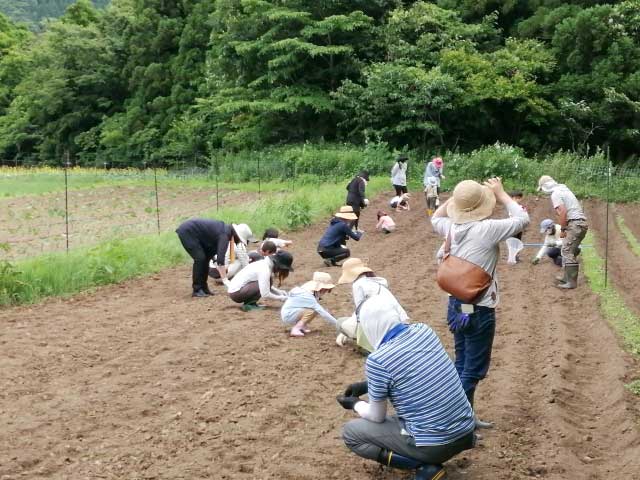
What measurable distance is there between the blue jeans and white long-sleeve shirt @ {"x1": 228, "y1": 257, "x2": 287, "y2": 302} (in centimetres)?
401

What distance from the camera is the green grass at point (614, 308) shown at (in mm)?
8352

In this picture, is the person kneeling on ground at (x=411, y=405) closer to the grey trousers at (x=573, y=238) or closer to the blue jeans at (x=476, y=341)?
the blue jeans at (x=476, y=341)

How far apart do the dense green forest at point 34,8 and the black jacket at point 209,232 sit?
382 ft

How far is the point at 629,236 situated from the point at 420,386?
14769mm

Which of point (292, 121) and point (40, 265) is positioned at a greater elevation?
point (292, 121)

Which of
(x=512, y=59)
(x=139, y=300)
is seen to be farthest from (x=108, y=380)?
(x=512, y=59)

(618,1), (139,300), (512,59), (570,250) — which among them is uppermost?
(618,1)

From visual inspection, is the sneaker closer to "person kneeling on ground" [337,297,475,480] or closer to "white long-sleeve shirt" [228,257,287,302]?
"white long-sleeve shirt" [228,257,287,302]

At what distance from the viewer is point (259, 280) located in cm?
947

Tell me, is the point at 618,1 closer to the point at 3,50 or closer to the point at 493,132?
the point at 493,132

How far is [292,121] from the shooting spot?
39.3m

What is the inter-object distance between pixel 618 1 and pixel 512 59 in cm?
517

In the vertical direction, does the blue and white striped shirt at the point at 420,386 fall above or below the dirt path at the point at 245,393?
above

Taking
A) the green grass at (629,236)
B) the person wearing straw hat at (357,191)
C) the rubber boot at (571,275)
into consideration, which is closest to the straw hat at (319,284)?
the rubber boot at (571,275)
